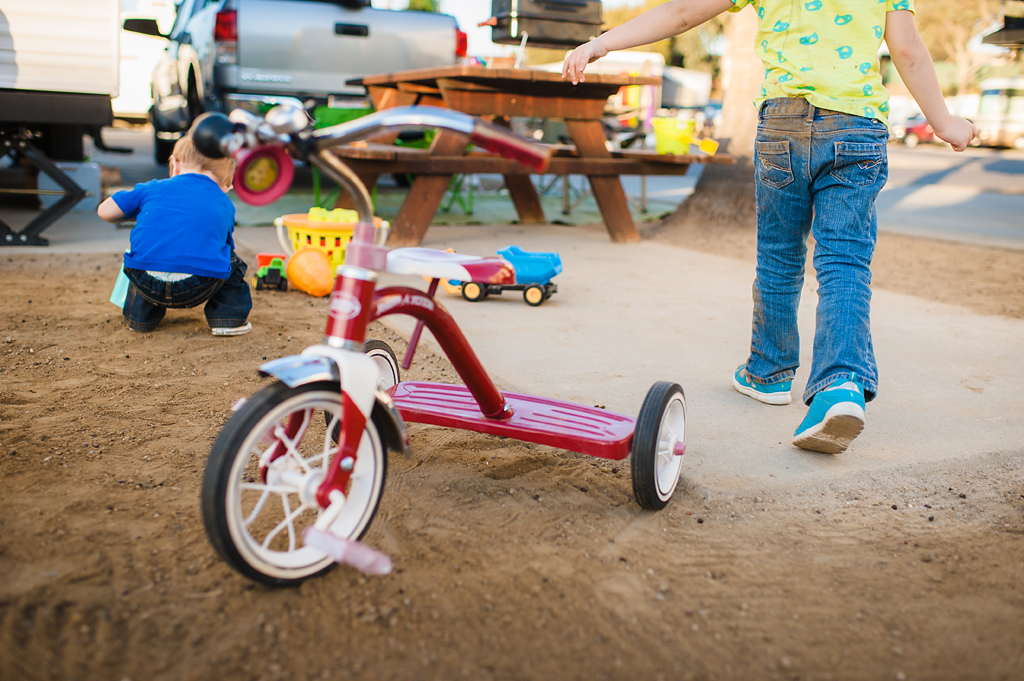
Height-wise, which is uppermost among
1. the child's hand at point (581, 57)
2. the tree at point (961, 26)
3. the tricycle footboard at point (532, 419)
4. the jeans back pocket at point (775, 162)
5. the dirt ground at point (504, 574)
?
the tree at point (961, 26)

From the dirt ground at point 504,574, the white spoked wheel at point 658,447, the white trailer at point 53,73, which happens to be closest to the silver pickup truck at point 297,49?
the white trailer at point 53,73

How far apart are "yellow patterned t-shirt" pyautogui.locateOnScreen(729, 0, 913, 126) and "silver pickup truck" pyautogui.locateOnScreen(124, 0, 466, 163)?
5277 mm

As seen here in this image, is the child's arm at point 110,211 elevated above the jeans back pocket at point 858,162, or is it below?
below

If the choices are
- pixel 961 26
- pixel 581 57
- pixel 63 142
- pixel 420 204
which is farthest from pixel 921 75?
pixel 961 26

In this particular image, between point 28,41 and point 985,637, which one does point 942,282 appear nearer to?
point 985,637

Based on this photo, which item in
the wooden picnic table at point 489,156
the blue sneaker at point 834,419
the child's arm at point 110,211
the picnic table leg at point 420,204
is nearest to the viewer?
the blue sneaker at point 834,419

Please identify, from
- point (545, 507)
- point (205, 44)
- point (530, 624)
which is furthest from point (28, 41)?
point (530, 624)

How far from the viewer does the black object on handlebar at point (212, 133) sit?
1481 mm

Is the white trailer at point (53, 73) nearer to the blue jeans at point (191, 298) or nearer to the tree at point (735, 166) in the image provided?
the blue jeans at point (191, 298)

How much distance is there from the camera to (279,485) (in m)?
1.73

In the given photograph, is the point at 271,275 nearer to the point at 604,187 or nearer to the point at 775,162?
the point at 775,162

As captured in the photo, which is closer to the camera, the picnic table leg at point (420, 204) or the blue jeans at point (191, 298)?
the blue jeans at point (191, 298)

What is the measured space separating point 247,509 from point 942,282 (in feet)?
16.9

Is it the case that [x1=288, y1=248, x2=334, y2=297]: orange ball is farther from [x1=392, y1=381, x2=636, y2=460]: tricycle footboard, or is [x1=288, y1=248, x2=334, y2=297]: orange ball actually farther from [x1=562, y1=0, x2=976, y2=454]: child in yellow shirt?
[x1=562, y1=0, x2=976, y2=454]: child in yellow shirt
